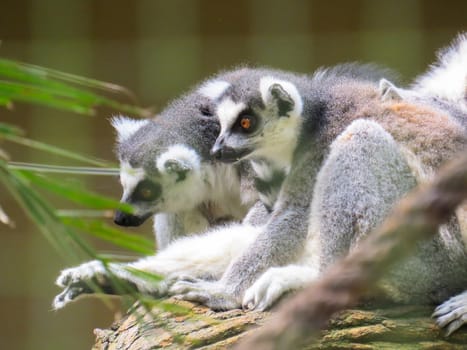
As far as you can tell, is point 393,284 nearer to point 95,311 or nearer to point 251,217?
point 251,217

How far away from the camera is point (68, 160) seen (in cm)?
438

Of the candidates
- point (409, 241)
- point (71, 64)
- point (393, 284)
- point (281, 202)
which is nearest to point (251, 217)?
point (281, 202)

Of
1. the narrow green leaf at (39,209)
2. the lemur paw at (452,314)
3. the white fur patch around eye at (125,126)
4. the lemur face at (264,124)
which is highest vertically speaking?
the white fur patch around eye at (125,126)

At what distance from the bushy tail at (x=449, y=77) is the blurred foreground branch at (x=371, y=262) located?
230 centimetres

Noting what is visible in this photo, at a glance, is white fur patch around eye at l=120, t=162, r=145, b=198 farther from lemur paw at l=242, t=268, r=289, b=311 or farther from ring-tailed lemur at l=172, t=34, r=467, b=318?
lemur paw at l=242, t=268, r=289, b=311

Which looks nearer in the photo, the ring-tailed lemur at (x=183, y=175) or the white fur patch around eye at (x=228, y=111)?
the white fur patch around eye at (x=228, y=111)

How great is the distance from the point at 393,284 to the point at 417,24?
212 cm

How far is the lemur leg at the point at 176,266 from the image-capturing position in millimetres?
2744

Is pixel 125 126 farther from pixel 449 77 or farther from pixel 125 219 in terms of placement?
pixel 449 77

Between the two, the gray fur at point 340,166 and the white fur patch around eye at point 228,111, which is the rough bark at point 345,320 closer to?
the gray fur at point 340,166

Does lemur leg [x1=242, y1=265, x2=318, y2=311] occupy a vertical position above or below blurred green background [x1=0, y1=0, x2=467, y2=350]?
below

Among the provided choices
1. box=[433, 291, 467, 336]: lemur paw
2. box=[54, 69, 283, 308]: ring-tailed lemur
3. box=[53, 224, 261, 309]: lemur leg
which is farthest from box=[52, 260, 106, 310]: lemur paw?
box=[433, 291, 467, 336]: lemur paw

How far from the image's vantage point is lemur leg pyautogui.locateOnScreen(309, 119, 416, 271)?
2.42m

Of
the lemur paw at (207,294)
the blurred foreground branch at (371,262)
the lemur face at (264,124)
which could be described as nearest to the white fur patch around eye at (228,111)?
the lemur face at (264,124)
